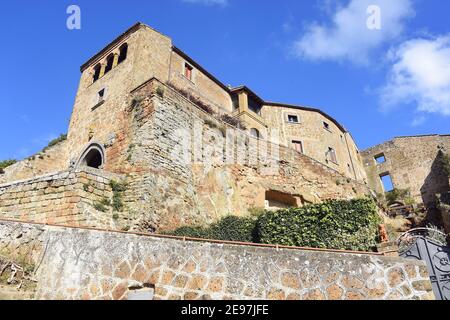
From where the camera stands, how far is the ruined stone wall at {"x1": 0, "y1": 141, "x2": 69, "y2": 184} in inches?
572

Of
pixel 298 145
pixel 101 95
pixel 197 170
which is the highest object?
pixel 298 145

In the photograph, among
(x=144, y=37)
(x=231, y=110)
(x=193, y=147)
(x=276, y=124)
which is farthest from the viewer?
(x=276, y=124)

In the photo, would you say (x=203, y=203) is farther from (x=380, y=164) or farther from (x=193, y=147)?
(x=380, y=164)

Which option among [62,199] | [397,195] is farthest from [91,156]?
[397,195]

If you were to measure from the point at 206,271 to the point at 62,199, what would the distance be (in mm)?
6088

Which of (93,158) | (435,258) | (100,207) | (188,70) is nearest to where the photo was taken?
(435,258)

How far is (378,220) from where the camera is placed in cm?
941

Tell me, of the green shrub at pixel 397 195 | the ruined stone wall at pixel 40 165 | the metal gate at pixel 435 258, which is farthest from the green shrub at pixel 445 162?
the ruined stone wall at pixel 40 165

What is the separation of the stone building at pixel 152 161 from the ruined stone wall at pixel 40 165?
0.04 metres

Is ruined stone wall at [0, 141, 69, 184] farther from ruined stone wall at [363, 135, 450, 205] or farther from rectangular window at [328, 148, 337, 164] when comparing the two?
ruined stone wall at [363, 135, 450, 205]

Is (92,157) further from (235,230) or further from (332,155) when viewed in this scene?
(332,155)

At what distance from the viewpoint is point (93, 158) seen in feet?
47.9

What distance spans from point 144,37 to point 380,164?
25.8m
